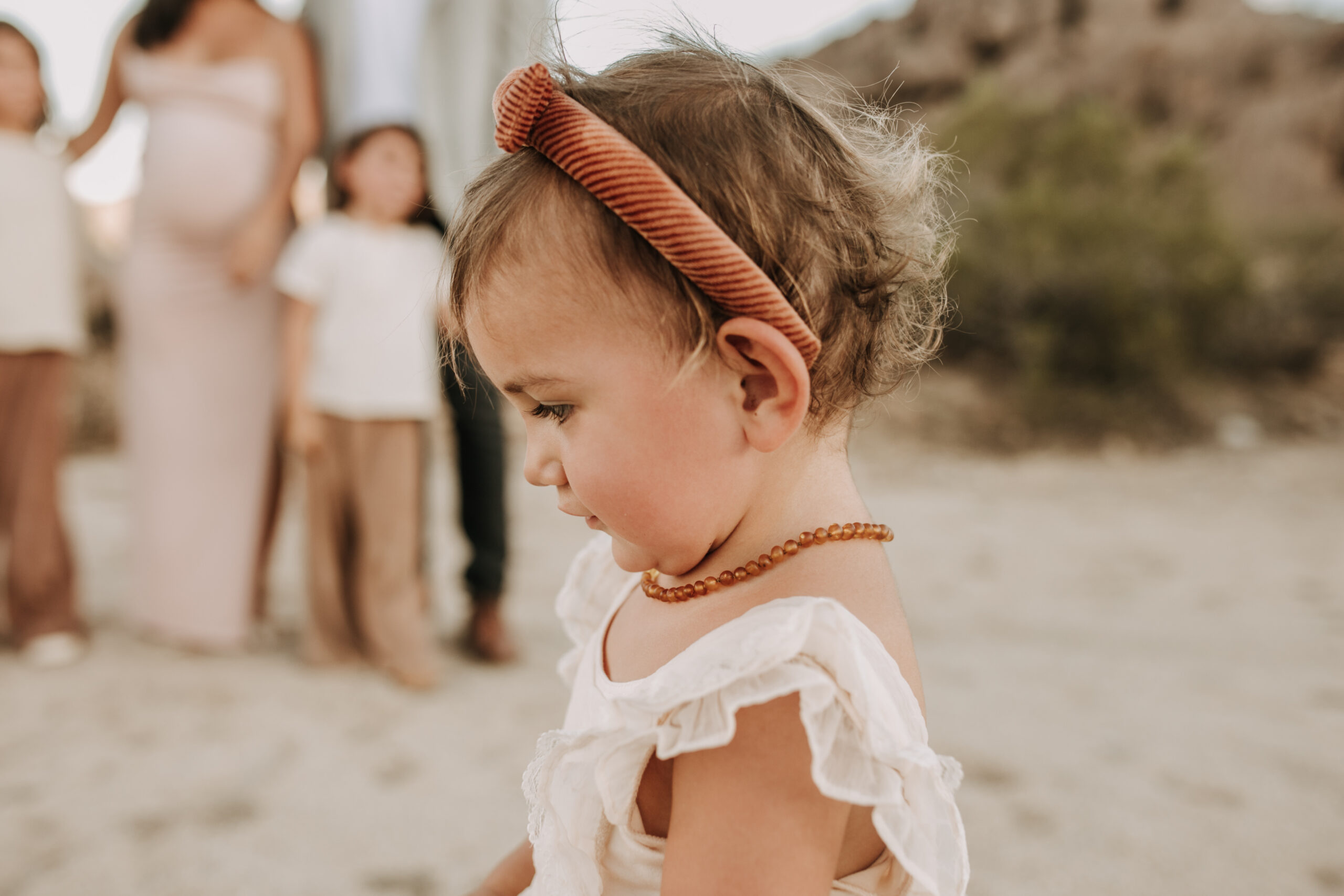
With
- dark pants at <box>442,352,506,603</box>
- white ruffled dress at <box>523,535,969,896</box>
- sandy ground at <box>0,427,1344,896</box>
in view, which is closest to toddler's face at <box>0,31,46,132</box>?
dark pants at <box>442,352,506,603</box>

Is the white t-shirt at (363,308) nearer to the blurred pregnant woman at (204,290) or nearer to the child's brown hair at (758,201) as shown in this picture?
the blurred pregnant woman at (204,290)

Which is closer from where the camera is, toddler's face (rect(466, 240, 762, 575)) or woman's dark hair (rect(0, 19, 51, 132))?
toddler's face (rect(466, 240, 762, 575))

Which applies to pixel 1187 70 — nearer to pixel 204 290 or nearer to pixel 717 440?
pixel 204 290

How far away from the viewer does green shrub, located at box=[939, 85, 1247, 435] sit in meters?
7.74

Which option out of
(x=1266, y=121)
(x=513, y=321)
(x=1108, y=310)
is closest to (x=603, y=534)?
(x=513, y=321)

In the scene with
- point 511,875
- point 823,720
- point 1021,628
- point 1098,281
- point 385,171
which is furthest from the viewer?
point 1098,281

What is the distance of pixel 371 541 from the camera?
2705mm

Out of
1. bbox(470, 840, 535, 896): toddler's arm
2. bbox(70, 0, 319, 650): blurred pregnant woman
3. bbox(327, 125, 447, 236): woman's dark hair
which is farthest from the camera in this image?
bbox(70, 0, 319, 650): blurred pregnant woman

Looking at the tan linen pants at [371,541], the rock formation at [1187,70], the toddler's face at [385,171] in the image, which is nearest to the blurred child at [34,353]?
the tan linen pants at [371,541]

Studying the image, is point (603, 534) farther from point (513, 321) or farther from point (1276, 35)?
point (1276, 35)

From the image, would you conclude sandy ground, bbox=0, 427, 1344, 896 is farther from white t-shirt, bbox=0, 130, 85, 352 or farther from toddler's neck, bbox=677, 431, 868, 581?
toddler's neck, bbox=677, 431, 868, 581

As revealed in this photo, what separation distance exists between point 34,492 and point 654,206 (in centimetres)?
278

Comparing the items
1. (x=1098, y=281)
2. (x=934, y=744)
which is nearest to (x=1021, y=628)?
(x=934, y=744)

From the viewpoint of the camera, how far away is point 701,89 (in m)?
0.76
